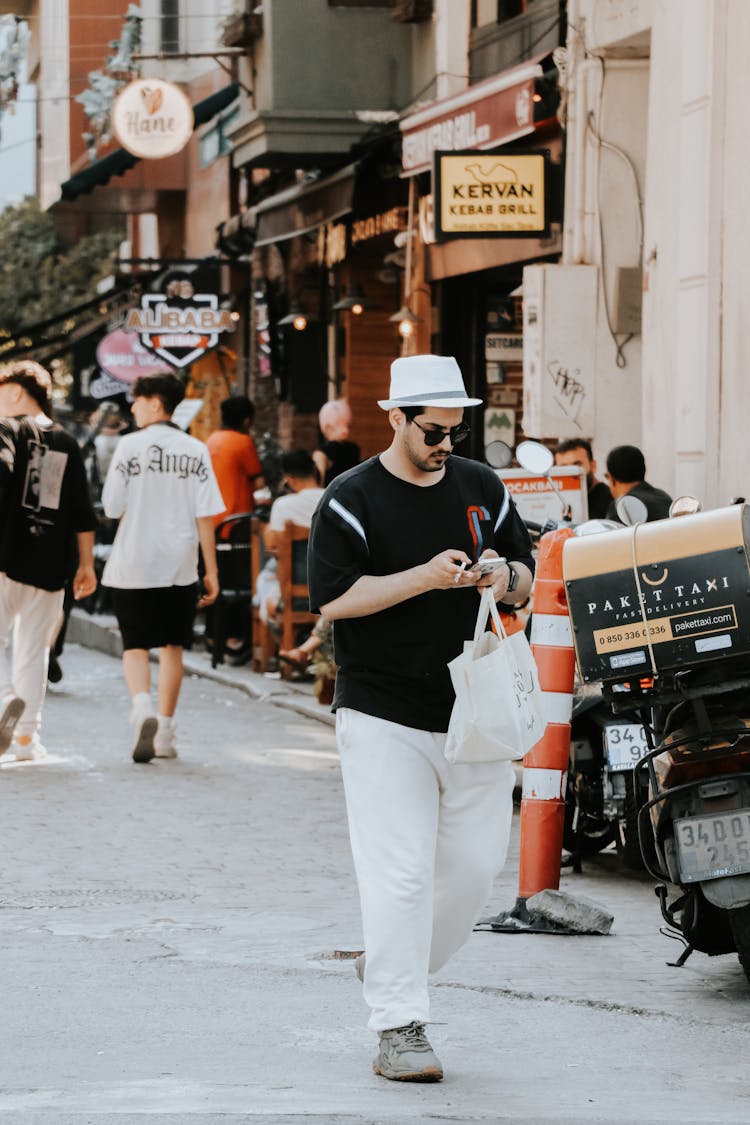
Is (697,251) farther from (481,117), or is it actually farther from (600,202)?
(481,117)

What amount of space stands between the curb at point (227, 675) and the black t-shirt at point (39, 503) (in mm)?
2048

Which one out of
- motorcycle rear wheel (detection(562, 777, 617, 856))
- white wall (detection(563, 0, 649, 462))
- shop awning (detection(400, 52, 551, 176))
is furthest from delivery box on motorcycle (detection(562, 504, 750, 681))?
shop awning (detection(400, 52, 551, 176))

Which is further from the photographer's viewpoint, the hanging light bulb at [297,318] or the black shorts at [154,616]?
the hanging light bulb at [297,318]

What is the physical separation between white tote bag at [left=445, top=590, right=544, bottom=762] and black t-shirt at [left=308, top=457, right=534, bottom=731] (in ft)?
0.38

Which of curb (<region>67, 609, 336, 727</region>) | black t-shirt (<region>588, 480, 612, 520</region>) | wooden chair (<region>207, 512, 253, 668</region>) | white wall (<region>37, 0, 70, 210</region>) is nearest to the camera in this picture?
black t-shirt (<region>588, 480, 612, 520</region>)

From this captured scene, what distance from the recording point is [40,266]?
4494 centimetres

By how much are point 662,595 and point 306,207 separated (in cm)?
1324

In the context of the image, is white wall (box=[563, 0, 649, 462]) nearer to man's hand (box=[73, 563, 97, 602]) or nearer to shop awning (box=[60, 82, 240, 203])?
A: man's hand (box=[73, 563, 97, 602])

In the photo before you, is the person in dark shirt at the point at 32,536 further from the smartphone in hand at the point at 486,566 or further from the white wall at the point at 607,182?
the smartphone in hand at the point at 486,566

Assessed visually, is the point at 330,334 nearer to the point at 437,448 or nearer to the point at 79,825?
the point at 79,825

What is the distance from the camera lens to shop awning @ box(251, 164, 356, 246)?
18.5 meters

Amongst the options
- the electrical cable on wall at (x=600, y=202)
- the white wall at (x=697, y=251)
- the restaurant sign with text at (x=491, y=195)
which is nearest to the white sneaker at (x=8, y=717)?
the white wall at (x=697, y=251)

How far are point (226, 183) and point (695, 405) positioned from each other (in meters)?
16.4

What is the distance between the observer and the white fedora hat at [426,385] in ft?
19.2
